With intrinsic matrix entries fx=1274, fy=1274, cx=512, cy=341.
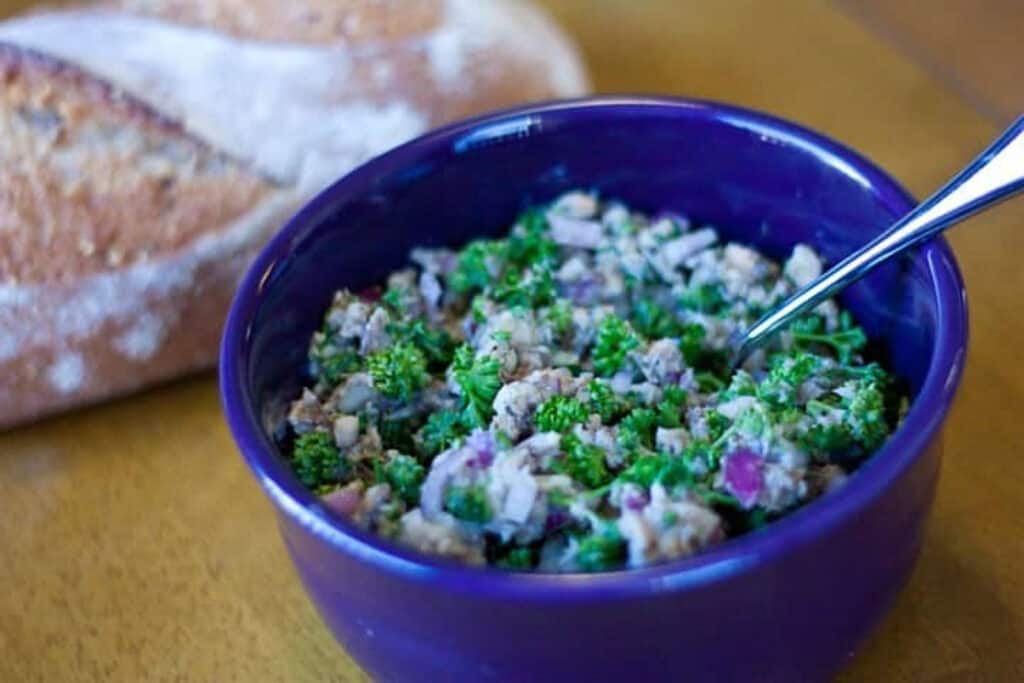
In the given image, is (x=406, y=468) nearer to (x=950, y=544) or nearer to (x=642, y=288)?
(x=642, y=288)

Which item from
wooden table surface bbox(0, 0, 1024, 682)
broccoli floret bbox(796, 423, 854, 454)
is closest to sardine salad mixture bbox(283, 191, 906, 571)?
broccoli floret bbox(796, 423, 854, 454)

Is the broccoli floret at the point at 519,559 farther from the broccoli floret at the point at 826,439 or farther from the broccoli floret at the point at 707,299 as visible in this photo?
the broccoli floret at the point at 707,299

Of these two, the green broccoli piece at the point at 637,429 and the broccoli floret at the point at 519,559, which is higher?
the green broccoli piece at the point at 637,429

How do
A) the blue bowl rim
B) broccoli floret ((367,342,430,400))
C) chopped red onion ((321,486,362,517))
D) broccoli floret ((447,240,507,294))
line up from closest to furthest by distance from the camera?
1. the blue bowl rim
2. chopped red onion ((321,486,362,517))
3. broccoli floret ((367,342,430,400))
4. broccoli floret ((447,240,507,294))

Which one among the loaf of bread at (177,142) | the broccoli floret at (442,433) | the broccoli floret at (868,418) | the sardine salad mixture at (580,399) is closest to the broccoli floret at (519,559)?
the sardine salad mixture at (580,399)

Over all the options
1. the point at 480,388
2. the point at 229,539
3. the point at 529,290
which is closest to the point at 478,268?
the point at 529,290

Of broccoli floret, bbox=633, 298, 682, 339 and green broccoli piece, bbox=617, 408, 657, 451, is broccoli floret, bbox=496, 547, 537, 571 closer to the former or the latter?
green broccoli piece, bbox=617, 408, 657, 451

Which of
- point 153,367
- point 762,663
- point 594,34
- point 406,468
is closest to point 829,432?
point 762,663
